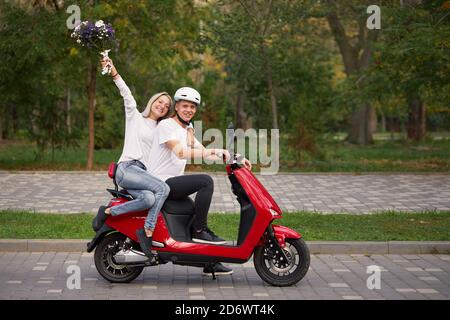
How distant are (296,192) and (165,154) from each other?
26.4ft

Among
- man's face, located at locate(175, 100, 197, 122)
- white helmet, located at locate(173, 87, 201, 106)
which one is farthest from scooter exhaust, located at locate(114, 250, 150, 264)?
white helmet, located at locate(173, 87, 201, 106)

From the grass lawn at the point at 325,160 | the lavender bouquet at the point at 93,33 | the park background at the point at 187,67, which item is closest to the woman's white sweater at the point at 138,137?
the lavender bouquet at the point at 93,33

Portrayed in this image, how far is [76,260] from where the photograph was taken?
10203 millimetres

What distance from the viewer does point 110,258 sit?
8867 mm

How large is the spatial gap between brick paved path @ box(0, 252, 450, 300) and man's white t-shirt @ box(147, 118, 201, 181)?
1.01m

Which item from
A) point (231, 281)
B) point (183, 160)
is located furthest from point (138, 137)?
point (231, 281)

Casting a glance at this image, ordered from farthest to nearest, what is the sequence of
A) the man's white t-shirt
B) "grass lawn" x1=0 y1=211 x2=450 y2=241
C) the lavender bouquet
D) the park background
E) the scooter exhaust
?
the park background
"grass lawn" x1=0 y1=211 x2=450 y2=241
the lavender bouquet
the man's white t-shirt
the scooter exhaust

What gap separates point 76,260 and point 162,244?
1.86 metres

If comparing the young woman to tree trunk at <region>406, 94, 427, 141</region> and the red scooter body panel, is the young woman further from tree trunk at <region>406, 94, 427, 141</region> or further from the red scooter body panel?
tree trunk at <region>406, 94, 427, 141</region>

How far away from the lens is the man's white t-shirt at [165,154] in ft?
28.9

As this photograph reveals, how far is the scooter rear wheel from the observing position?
884 centimetres
